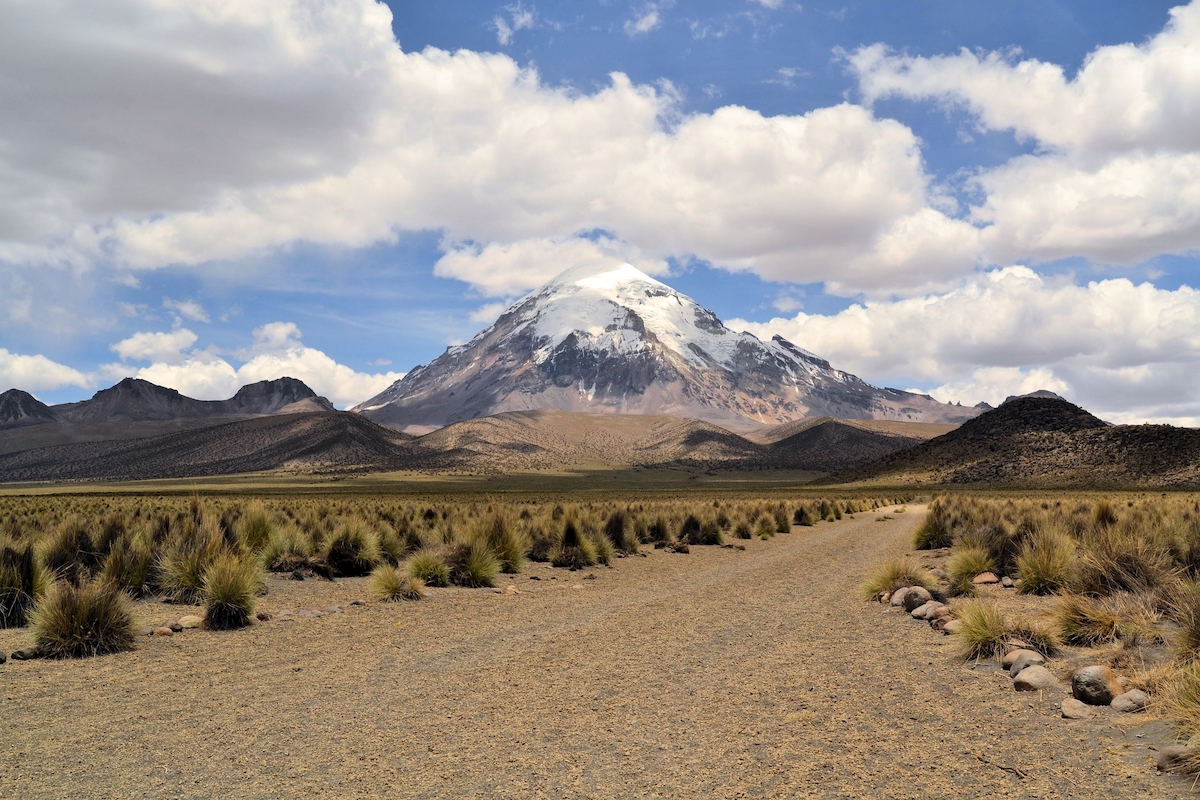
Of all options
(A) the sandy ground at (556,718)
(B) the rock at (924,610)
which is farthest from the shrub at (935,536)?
(A) the sandy ground at (556,718)

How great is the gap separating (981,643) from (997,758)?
320cm

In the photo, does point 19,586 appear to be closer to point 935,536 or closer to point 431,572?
point 431,572

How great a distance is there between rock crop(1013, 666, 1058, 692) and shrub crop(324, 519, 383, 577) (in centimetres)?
1420

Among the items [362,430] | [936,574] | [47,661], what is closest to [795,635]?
[936,574]

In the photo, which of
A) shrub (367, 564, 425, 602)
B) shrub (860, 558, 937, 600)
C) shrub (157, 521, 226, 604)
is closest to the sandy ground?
shrub (860, 558, 937, 600)

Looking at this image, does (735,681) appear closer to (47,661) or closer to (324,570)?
(47,661)

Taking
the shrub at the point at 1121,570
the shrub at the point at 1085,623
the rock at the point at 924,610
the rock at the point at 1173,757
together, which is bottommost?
the rock at the point at 924,610

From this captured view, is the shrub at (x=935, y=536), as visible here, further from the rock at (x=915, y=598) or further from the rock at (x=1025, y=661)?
the rock at (x=1025, y=661)

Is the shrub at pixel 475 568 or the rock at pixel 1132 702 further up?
the rock at pixel 1132 702

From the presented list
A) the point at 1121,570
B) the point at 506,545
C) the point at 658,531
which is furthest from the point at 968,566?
the point at 658,531

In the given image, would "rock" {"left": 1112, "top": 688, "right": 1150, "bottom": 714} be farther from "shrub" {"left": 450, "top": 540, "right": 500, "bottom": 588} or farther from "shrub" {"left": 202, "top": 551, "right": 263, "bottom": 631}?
"shrub" {"left": 450, "top": 540, "right": 500, "bottom": 588}

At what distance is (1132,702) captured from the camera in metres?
6.75

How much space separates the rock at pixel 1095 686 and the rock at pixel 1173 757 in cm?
130

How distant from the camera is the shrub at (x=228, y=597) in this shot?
11750 mm
